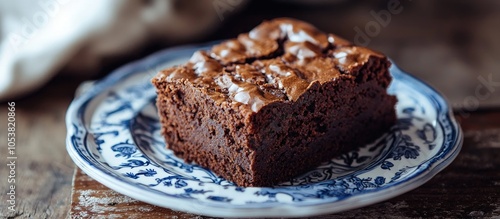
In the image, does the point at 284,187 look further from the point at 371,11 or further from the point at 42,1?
the point at 371,11

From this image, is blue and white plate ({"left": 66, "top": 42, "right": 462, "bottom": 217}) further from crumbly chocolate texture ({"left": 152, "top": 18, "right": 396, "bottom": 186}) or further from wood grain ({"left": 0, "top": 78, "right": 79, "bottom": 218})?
wood grain ({"left": 0, "top": 78, "right": 79, "bottom": 218})

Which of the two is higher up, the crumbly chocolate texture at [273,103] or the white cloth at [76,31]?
the white cloth at [76,31]

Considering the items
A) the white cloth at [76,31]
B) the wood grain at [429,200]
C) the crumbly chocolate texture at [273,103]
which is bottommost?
the wood grain at [429,200]

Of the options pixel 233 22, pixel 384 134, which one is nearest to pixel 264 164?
pixel 384 134

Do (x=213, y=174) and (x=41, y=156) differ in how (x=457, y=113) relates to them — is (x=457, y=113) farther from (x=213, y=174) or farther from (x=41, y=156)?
(x=41, y=156)

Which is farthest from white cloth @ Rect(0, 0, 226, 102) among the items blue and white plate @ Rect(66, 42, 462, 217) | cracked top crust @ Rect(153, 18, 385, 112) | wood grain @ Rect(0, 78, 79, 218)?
cracked top crust @ Rect(153, 18, 385, 112)

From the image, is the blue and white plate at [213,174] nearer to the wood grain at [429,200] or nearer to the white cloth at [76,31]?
the wood grain at [429,200]

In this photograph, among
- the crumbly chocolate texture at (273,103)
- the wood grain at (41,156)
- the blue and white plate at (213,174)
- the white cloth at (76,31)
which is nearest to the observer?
the blue and white plate at (213,174)

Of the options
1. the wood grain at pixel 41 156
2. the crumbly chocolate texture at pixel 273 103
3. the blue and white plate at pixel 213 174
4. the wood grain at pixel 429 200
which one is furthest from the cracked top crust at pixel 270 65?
the wood grain at pixel 41 156
